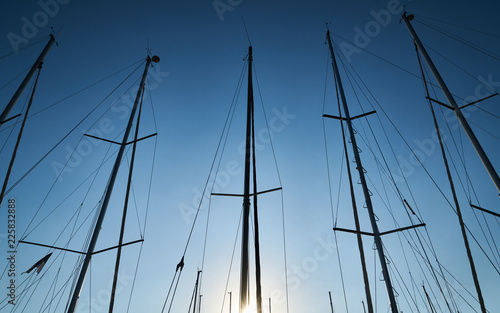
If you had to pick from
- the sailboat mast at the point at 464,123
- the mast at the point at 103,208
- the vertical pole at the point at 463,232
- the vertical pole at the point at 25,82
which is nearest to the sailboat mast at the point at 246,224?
the mast at the point at 103,208

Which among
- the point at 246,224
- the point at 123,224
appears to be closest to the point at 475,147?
the point at 246,224

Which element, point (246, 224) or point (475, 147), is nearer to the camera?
point (246, 224)

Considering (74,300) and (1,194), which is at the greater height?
(1,194)

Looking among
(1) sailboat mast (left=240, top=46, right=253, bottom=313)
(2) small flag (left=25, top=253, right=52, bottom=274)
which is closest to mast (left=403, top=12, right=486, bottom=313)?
(1) sailboat mast (left=240, top=46, right=253, bottom=313)

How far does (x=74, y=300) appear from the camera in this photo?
930cm

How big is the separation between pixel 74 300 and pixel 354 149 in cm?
1317

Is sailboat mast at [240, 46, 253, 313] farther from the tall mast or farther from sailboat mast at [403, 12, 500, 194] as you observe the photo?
the tall mast

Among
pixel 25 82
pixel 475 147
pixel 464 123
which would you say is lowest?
pixel 475 147

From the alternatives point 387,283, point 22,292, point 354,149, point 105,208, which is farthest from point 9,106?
point 387,283

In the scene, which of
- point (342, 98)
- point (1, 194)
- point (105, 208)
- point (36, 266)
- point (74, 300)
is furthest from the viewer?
point (342, 98)

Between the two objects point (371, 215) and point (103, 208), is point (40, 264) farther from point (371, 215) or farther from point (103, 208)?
point (371, 215)

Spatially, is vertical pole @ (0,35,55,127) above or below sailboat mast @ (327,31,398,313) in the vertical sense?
above

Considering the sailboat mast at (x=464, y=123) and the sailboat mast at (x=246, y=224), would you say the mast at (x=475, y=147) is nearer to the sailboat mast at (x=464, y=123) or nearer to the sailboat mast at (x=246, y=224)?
the sailboat mast at (x=464, y=123)

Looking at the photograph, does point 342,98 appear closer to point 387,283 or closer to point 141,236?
point 387,283
